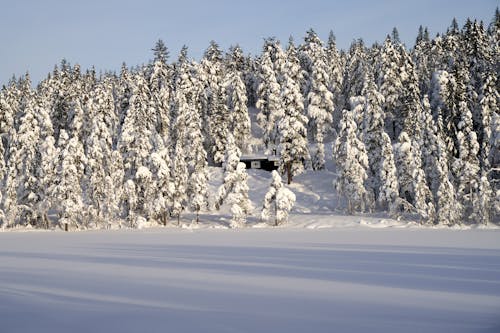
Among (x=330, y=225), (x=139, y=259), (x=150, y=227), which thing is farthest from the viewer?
(x=150, y=227)

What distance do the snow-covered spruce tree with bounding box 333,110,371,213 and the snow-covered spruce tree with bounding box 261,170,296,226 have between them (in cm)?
629

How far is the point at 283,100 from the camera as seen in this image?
173ft

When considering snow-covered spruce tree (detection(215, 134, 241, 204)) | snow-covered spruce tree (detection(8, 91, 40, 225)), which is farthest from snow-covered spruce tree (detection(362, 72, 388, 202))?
snow-covered spruce tree (detection(8, 91, 40, 225))

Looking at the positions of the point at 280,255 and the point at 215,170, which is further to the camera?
the point at 215,170

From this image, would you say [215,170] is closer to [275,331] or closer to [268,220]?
[268,220]

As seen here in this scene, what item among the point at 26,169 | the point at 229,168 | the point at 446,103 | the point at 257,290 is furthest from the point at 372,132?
the point at 257,290

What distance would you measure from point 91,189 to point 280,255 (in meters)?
30.6

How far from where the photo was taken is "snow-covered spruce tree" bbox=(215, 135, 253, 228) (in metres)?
43.3

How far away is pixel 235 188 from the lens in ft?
145

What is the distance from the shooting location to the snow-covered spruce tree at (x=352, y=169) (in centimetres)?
4484

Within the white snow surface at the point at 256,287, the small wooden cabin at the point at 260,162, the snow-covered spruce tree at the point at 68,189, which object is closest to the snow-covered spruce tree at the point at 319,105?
the small wooden cabin at the point at 260,162

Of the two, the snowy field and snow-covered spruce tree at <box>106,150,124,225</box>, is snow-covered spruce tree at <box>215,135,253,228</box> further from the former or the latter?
the snowy field

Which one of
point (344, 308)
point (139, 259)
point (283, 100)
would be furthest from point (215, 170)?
point (344, 308)

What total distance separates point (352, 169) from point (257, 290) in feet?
108
